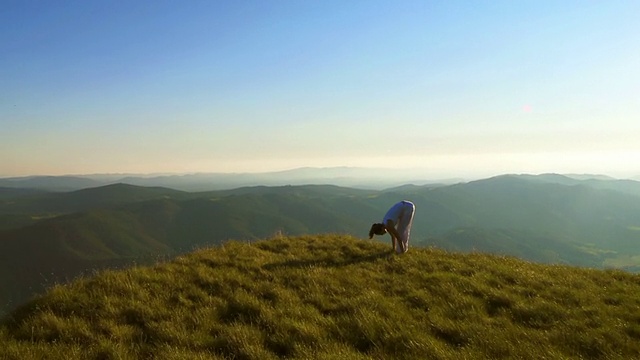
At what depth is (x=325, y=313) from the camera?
A: 8531 mm

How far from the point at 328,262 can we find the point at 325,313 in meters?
4.20

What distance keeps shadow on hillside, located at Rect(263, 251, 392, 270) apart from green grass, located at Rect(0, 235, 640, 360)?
12 centimetres

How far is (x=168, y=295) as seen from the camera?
912cm

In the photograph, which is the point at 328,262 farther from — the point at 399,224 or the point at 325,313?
the point at 325,313

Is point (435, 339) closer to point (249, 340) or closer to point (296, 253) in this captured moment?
point (249, 340)

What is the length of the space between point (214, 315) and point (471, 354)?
503cm

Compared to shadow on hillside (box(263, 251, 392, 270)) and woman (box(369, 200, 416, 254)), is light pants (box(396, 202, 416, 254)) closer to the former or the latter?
woman (box(369, 200, 416, 254))

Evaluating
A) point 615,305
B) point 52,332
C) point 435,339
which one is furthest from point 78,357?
point 615,305

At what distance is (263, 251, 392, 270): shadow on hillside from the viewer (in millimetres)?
11852

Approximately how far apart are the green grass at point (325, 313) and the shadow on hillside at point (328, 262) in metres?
0.12

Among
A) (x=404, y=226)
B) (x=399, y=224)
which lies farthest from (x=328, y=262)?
(x=404, y=226)

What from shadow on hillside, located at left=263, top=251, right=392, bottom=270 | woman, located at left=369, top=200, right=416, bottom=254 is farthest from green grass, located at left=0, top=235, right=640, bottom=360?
woman, located at left=369, top=200, right=416, bottom=254

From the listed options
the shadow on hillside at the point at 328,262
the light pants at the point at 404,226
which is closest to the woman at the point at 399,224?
the light pants at the point at 404,226

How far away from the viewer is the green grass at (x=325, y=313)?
22.1ft
